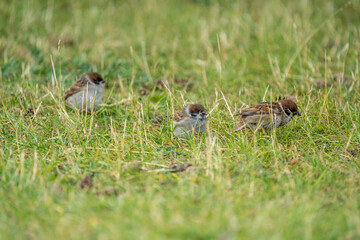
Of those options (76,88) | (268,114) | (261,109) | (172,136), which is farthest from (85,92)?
(268,114)

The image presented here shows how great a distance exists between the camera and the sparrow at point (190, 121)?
236 inches

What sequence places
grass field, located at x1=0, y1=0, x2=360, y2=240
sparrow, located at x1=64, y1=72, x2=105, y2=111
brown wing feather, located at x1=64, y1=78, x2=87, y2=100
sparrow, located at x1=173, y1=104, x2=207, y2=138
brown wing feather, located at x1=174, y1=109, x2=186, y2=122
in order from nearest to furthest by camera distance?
grass field, located at x1=0, y1=0, x2=360, y2=240
sparrow, located at x1=173, y1=104, x2=207, y2=138
brown wing feather, located at x1=174, y1=109, x2=186, y2=122
sparrow, located at x1=64, y1=72, x2=105, y2=111
brown wing feather, located at x1=64, y1=78, x2=87, y2=100

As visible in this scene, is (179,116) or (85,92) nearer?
(179,116)

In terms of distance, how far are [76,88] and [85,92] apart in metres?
0.20

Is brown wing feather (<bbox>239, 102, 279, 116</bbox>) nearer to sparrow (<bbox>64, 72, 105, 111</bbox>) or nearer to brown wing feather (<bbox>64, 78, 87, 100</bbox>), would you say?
sparrow (<bbox>64, 72, 105, 111</bbox>)

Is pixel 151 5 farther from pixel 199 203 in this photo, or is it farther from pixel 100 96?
pixel 199 203

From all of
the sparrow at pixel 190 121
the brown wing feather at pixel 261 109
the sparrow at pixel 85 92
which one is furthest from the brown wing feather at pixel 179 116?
the sparrow at pixel 85 92

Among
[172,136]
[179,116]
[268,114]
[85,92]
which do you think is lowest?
[85,92]

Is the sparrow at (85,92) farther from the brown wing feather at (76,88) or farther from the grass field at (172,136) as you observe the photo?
the grass field at (172,136)

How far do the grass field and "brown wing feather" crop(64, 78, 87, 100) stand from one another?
0.30m

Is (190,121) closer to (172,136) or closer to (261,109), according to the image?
(172,136)

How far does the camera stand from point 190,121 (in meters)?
6.00

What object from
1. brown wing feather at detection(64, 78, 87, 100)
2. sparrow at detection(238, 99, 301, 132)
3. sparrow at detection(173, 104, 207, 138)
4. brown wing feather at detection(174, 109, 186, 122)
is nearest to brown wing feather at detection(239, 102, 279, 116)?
sparrow at detection(238, 99, 301, 132)

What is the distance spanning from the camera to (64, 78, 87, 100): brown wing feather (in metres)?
7.45
